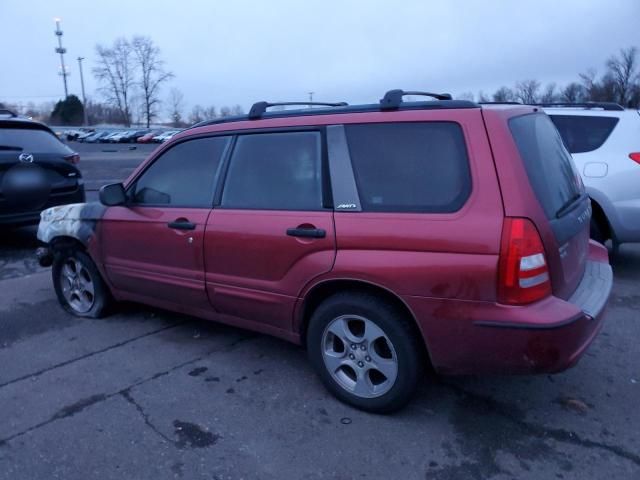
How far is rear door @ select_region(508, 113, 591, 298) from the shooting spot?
283cm

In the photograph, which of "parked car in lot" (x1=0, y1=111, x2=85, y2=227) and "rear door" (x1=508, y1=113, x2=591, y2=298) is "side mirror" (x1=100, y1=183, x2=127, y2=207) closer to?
"rear door" (x1=508, y1=113, x2=591, y2=298)

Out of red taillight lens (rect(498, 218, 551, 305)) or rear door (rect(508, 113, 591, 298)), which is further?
rear door (rect(508, 113, 591, 298))

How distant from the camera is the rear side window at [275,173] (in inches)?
131

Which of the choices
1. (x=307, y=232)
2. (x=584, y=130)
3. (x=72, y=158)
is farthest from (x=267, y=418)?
(x=72, y=158)

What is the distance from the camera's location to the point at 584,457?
2.81 meters

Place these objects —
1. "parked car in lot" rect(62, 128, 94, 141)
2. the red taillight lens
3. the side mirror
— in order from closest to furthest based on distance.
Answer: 1. the red taillight lens
2. the side mirror
3. "parked car in lot" rect(62, 128, 94, 141)

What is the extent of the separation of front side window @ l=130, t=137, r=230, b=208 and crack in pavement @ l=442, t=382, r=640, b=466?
2.14 meters

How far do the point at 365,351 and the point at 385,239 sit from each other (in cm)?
67

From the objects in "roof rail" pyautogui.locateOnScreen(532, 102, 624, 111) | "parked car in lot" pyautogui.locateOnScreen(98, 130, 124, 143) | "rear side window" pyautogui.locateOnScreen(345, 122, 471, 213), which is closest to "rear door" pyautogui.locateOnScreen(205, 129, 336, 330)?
"rear side window" pyautogui.locateOnScreen(345, 122, 471, 213)

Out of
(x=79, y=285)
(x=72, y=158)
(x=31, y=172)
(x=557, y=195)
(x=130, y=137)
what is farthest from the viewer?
(x=130, y=137)

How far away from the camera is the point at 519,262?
2.65 metres

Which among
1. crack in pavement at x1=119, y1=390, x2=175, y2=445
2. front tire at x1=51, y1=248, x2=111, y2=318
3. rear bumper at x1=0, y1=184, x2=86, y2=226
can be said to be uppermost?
rear bumper at x1=0, y1=184, x2=86, y2=226

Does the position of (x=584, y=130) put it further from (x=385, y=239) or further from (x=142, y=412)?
(x=142, y=412)

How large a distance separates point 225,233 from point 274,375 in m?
0.99
